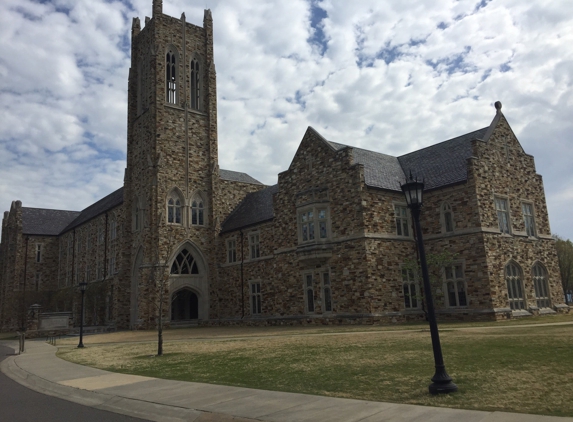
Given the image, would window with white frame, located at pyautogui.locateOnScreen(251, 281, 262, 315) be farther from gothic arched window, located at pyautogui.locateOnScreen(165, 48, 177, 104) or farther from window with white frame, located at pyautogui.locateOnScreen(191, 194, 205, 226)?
gothic arched window, located at pyautogui.locateOnScreen(165, 48, 177, 104)

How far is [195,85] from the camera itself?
4353 cm

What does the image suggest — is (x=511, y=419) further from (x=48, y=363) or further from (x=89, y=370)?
(x=48, y=363)

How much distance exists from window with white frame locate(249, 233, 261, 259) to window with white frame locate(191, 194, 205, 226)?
6052 mm

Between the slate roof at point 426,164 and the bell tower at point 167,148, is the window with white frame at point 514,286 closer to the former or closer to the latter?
the slate roof at point 426,164

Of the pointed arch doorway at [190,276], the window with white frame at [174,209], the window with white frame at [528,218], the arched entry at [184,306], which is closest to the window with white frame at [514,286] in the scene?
the window with white frame at [528,218]

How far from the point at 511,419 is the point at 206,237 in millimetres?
35952

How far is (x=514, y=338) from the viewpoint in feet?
47.0

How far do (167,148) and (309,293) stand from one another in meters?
18.2

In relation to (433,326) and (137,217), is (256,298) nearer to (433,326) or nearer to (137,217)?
(137,217)

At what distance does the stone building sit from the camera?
26547 millimetres

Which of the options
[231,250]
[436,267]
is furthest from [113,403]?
[231,250]

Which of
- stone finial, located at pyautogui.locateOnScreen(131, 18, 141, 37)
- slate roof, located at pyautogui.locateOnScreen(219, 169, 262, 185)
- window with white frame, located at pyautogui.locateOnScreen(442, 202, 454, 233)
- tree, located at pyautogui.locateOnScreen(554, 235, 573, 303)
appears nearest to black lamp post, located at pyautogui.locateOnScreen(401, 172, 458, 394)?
window with white frame, located at pyautogui.locateOnScreen(442, 202, 454, 233)

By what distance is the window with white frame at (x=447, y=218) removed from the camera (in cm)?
2706

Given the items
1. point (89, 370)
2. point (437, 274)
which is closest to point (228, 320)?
point (437, 274)
